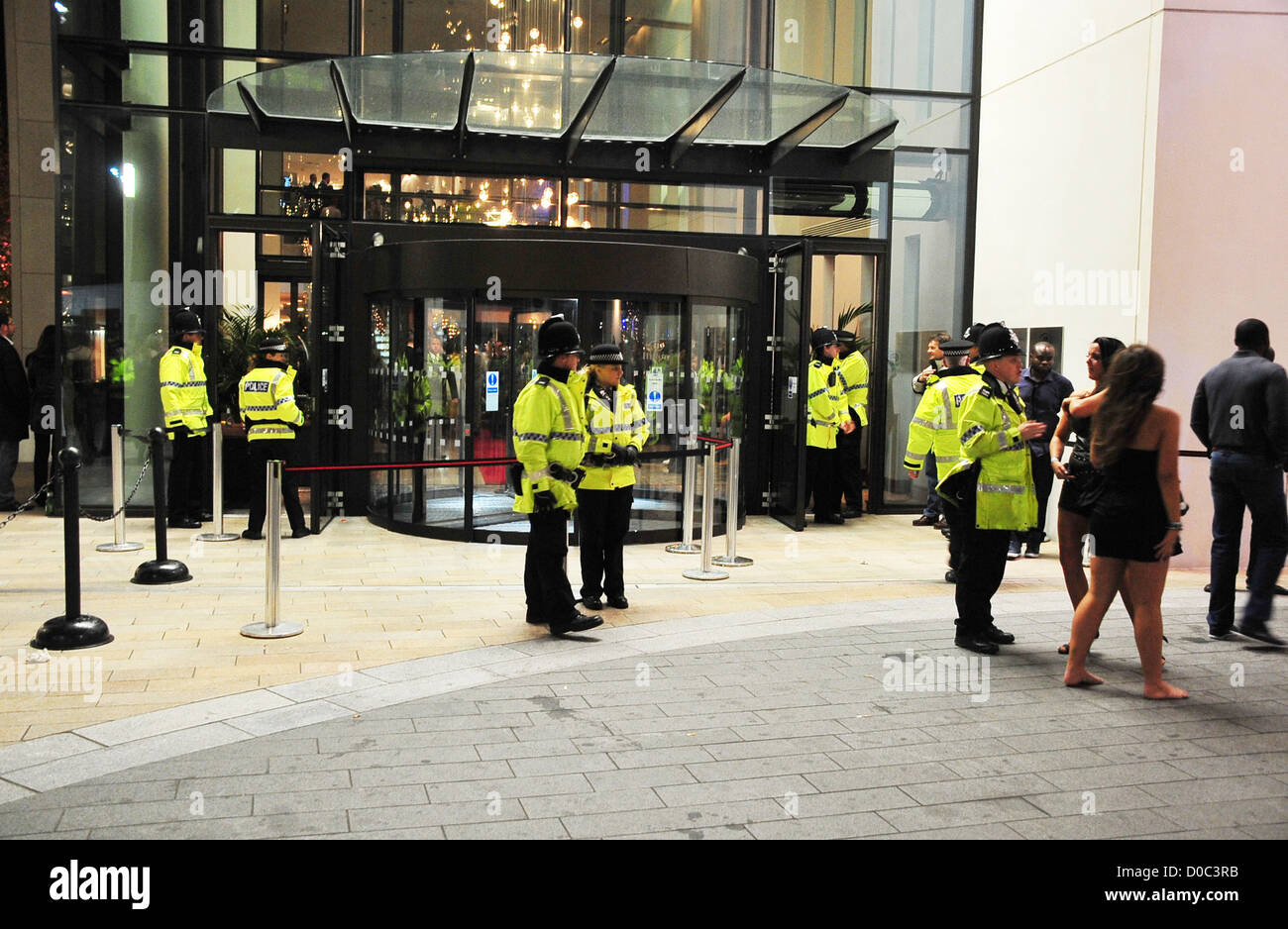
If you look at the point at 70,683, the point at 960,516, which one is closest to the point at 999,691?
the point at 960,516

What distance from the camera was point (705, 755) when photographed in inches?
197

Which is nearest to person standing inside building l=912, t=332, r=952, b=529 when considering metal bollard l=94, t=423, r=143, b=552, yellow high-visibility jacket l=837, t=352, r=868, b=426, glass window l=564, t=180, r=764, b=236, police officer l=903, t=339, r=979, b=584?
yellow high-visibility jacket l=837, t=352, r=868, b=426

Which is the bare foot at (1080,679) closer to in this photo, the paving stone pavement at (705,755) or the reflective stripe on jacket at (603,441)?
the paving stone pavement at (705,755)

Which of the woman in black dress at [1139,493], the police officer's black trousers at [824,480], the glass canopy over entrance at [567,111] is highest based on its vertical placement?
the glass canopy over entrance at [567,111]

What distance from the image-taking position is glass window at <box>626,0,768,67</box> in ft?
42.2

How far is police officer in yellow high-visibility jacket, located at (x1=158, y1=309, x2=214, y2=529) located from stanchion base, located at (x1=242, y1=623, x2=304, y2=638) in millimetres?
4892

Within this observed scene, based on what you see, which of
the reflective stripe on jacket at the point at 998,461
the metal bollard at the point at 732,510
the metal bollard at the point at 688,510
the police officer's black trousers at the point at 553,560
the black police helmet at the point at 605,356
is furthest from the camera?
the metal bollard at the point at 688,510

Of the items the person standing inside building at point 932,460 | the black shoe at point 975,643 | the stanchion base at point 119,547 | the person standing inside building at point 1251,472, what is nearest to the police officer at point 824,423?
the person standing inside building at point 932,460

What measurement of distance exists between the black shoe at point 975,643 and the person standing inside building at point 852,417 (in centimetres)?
587

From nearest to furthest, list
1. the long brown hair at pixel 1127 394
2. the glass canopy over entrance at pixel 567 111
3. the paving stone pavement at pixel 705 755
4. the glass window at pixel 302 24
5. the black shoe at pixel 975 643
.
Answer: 1. the paving stone pavement at pixel 705 755
2. the long brown hair at pixel 1127 394
3. the black shoe at pixel 975 643
4. the glass canopy over entrance at pixel 567 111
5. the glass window at pixel 302 24

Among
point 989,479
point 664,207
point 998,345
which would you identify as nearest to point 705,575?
point 989,479

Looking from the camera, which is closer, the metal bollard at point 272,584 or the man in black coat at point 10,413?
the metal bollard at point 272,584

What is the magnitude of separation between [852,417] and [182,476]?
284 inches

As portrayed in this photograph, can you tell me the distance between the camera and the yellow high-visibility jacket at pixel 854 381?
41.9 feet
